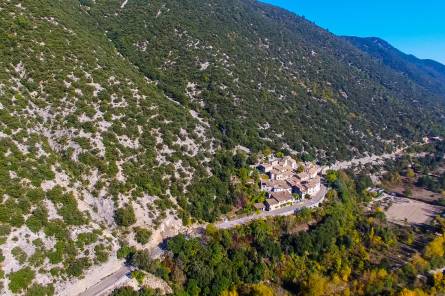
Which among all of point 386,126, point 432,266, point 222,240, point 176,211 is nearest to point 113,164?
point 176,211

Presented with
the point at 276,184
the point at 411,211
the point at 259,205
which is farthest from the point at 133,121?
the point at 411,211

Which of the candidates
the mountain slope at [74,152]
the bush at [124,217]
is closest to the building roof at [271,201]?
the mountain slope at [74,152]

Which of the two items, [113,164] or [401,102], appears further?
[401,102]

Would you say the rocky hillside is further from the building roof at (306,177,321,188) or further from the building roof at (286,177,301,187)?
the building roof at (306,177,321,188)

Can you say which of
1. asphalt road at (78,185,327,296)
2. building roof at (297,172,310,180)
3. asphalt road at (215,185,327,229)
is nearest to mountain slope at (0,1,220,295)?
asphalt road at (78,185,327,296)

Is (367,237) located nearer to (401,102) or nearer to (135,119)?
(135,119)

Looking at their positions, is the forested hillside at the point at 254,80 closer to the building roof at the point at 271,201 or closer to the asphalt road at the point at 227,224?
the building roof at the point at 271,201

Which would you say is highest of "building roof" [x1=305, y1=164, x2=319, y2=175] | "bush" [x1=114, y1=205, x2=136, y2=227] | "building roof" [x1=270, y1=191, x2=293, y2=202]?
"building roof" [x1=305, y1=164, x2=319, y2=175]
